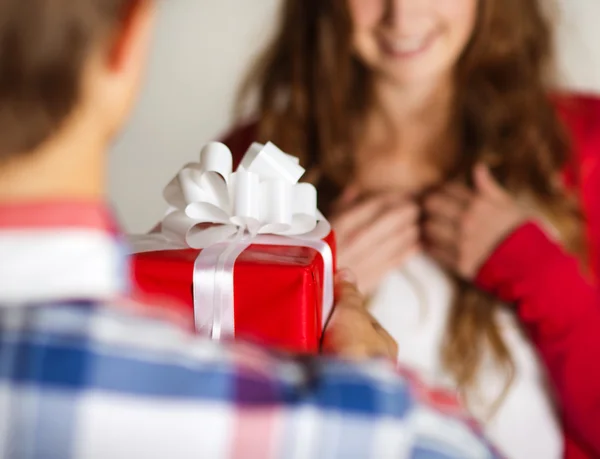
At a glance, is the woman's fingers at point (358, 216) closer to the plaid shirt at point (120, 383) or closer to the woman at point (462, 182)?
the woman at point (462, 182)

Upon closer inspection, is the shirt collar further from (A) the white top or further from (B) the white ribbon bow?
(A) the white top

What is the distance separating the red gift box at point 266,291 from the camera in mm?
408

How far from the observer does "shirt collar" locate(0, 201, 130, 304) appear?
25 cm

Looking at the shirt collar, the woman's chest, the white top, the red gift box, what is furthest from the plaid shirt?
the woman's chest

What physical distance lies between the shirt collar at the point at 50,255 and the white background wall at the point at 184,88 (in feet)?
2.50

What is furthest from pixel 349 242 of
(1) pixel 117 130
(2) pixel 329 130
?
(1) pixel 117 130

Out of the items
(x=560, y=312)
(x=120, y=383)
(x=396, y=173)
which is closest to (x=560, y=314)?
(x=560, y=312)

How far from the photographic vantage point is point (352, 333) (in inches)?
15.8

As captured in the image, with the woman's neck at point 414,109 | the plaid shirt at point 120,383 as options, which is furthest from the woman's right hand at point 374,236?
the plaid shirt at point 120,383

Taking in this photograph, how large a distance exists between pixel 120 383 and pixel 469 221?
1.71ft

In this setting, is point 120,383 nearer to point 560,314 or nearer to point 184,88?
point 560,314

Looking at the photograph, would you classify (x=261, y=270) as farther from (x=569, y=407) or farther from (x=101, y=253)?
(x=569, y=407)

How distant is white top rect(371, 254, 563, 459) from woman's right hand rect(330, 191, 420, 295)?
2 centimetres

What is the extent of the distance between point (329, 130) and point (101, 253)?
24.1 inches
